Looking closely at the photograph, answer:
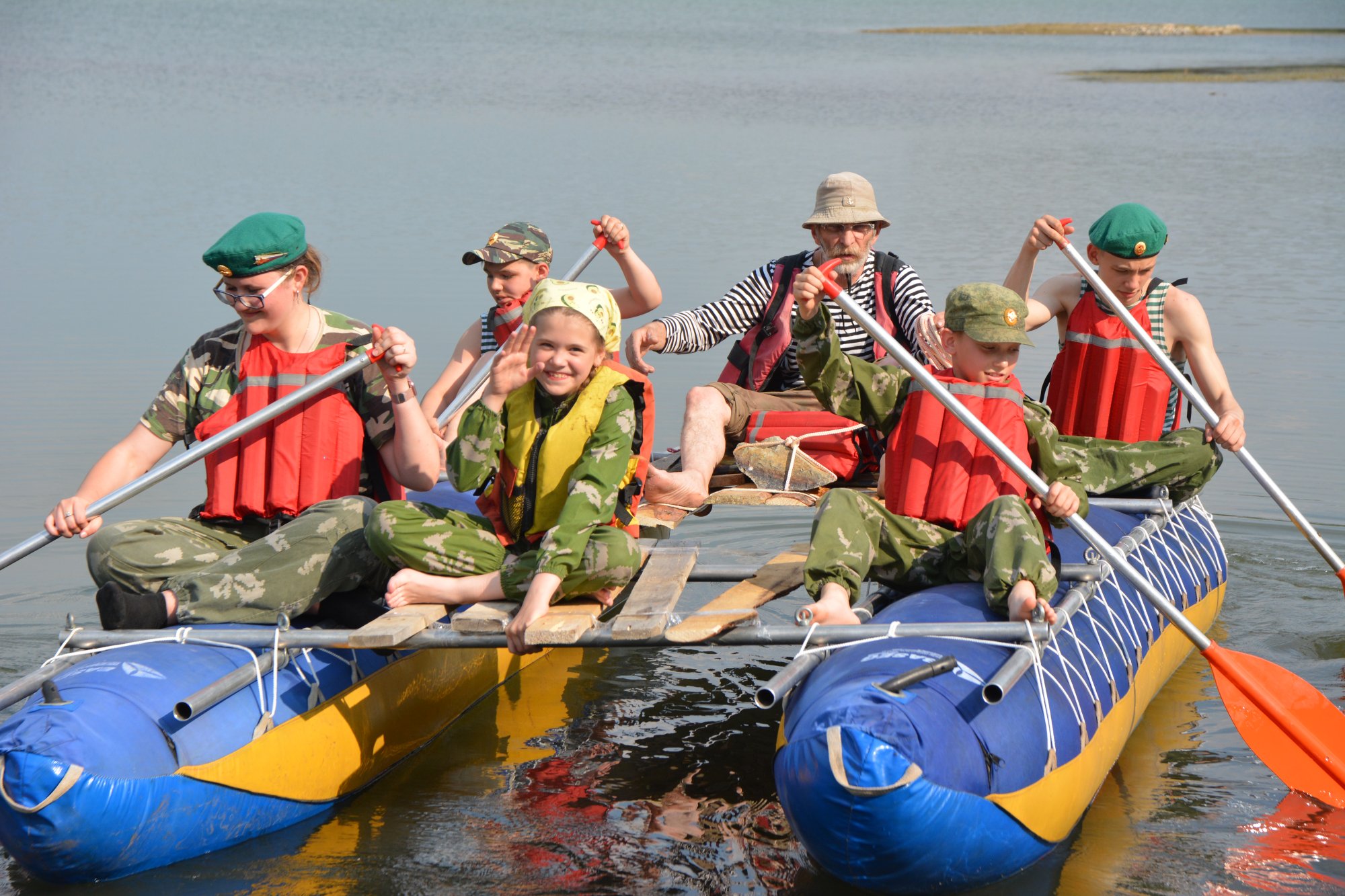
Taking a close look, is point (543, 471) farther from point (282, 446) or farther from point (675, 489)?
point (675, 489)

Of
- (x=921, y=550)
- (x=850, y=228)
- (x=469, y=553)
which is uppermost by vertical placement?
(x=850, y=228)

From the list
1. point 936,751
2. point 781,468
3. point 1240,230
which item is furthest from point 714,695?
point 1240,230

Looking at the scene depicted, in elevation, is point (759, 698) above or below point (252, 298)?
below

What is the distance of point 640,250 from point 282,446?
32.9 ft

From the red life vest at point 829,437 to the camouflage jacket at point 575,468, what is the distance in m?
1.62

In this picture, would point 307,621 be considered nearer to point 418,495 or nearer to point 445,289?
point 418,495

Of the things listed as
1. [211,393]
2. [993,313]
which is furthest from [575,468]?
[993,313]

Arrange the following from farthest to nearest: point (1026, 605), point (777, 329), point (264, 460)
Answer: point (777, 329) < point (264, 460) < point (1026, 605)

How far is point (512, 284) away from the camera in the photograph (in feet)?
22.4

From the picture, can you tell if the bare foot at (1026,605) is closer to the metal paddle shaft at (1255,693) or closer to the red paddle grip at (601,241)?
the metal paddle shaft at (1255,693)

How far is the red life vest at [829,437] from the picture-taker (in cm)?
647

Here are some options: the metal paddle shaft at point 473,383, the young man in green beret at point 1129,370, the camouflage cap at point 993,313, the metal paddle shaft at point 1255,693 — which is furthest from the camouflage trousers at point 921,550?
the metal paddle shaft at point 473,383

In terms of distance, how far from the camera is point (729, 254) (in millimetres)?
14594

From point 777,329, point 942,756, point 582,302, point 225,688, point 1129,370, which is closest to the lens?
point 942,756
